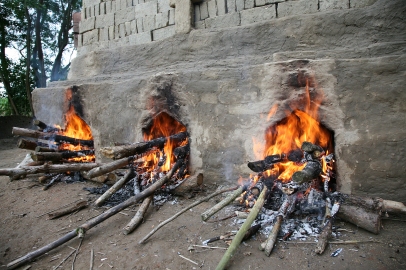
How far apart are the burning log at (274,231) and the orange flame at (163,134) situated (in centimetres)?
200

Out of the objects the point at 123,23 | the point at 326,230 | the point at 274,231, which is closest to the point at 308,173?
the point at 326,230

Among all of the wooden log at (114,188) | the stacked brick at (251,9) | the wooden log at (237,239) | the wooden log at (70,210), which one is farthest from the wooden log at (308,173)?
the wooden log at (70,210)

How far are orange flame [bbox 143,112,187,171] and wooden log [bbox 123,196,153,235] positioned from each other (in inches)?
37.7

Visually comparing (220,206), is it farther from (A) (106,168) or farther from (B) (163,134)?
(B) (163,134)

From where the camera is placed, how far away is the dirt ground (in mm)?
2402

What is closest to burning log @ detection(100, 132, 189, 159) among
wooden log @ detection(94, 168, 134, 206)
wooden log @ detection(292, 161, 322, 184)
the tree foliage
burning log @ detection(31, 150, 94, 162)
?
wooden log @ detection(94, 168, 134, 206)

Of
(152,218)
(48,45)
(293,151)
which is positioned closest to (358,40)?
(293,151)

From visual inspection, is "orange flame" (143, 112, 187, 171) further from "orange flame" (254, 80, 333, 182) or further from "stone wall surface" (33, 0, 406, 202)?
"orange flame" (254, 80, 333, 182)

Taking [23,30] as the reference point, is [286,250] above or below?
below

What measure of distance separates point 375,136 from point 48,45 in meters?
20.4

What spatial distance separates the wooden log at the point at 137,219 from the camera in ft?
10.1

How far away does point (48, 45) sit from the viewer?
17.6 m

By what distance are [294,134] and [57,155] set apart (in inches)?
164

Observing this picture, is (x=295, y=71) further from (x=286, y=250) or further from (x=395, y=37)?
(x=286, y=250)
